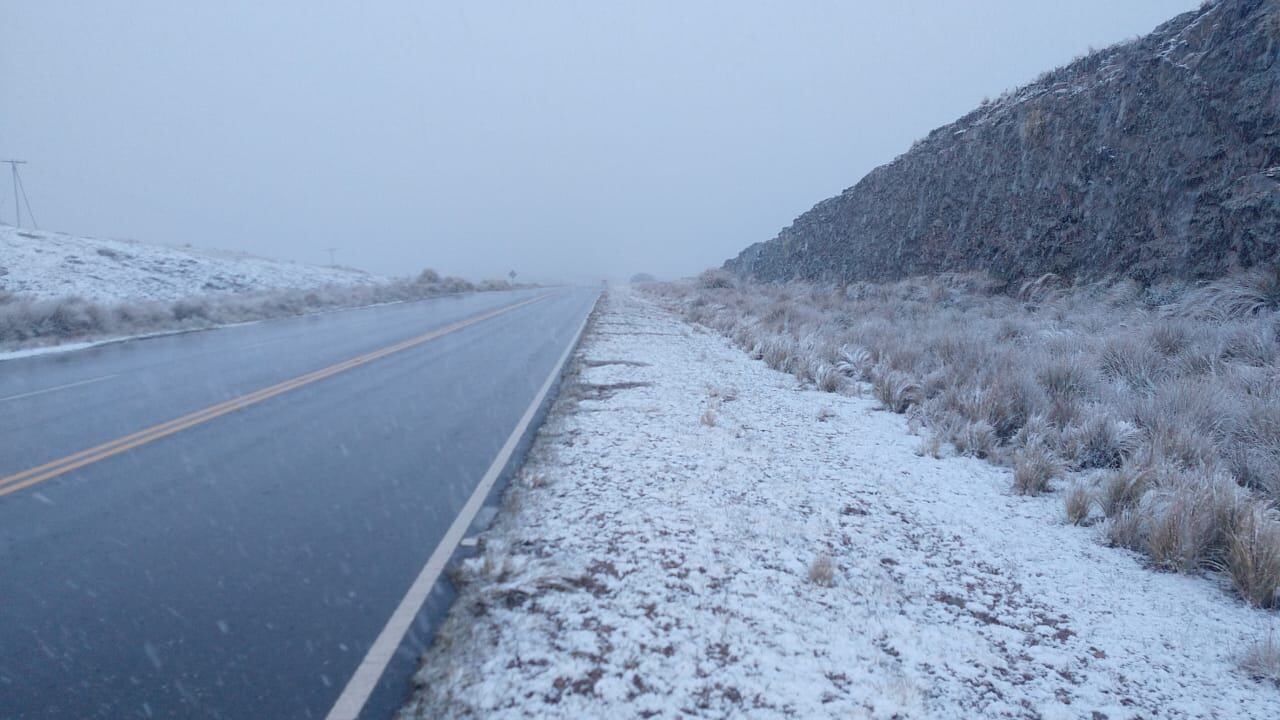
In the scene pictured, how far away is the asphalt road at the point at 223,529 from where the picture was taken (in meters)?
2.84

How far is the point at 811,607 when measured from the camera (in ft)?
11.4

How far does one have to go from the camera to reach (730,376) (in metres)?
10.9

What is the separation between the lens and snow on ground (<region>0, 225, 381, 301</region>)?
25.3 metres

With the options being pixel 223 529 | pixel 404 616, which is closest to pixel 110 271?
pixel 223 529

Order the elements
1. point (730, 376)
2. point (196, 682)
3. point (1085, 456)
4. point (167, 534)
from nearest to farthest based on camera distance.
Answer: point (196, 682)
point (167, 534)
point (1085, 456)
point (730, 376)

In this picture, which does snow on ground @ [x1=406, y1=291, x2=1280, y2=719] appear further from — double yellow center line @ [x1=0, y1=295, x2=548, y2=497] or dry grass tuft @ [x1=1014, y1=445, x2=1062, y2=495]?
double yellow center line @ [x1=0, y1=295, x2=548, y2=497]

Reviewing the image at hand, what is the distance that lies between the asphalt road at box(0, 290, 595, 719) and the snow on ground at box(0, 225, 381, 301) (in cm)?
2015

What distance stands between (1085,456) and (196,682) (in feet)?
22.7

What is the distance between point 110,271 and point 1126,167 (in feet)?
128

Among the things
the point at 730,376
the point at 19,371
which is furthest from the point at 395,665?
the point at 19,371

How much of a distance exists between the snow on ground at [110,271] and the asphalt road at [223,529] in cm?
2015

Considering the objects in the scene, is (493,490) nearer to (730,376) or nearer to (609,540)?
(609,540)

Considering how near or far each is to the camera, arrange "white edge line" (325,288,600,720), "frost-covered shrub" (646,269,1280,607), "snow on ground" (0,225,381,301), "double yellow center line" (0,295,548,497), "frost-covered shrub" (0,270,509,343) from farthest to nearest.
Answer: "snow on ground" (0,225,381,301) → "frost-covered shrub" (0,270,509,343) → "double yellow center line" (0,295,548,497) → "frost-covered shrub" (646,269,1280,607) → "white edge line" (325,288,600,720)

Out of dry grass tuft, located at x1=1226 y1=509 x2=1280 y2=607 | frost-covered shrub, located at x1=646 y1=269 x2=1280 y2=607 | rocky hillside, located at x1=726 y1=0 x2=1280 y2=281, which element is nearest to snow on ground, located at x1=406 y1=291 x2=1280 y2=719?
dry grass tuft, located at x1=1226 y1=509 x2=1280 y2=607
